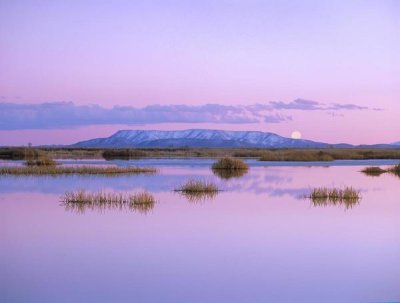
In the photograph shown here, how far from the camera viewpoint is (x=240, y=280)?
9.44 m

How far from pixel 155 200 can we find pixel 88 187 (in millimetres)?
4538

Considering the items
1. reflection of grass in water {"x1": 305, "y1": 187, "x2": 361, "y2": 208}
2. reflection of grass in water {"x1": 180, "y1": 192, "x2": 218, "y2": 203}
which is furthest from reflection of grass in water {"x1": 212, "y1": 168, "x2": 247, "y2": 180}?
reflection of grass in water {"x1": 305, "y1": 187, "x2": 361, "y2": 208}

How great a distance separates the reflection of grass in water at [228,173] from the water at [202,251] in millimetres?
9122

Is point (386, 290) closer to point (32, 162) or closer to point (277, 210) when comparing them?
point (277, 210)

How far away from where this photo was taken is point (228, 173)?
1254 inches

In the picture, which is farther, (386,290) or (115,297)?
(386,290)

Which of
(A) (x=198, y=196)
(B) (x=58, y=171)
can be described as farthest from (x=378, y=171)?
(B) (x=58, y=171)

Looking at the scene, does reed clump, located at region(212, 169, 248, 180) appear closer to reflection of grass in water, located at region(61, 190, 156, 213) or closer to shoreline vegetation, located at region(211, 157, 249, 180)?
shoreline vegetation, located at region(211, 157, 249, 180)

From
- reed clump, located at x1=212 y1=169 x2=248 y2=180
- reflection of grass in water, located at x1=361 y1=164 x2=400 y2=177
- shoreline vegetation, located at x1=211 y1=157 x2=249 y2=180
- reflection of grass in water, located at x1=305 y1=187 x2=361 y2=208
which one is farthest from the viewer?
shoreline vegetation, located at x1=211 y1=157 x2=249 y2=180

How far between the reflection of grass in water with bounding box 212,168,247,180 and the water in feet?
29.9

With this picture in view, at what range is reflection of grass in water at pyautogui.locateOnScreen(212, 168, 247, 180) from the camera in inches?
1169

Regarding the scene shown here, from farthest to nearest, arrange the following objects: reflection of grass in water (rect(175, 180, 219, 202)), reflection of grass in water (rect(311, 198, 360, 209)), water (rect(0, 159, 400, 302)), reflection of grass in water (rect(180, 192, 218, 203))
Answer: reflection of grass in water (rect(175, 180, 219, 202)), reflection of grass in water (rect(180, 192, 218, 203)), reflection of grass in water (rect(311, 198, 360, 209)), water (rect(0, 159, 400, 302))

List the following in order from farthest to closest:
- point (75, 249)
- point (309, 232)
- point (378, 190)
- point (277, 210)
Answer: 1. point (378, 190)
2. point (277, 210)
3. point (309, 232)
4. point (75, 249)

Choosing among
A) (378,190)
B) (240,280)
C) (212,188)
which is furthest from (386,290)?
(378,190)
